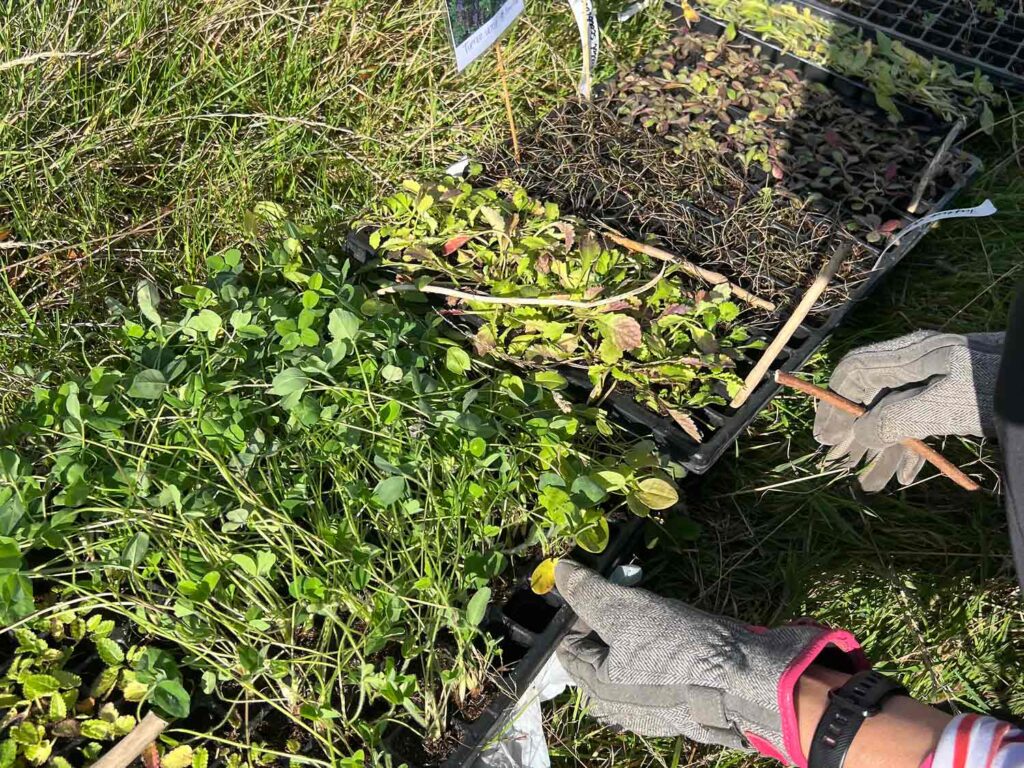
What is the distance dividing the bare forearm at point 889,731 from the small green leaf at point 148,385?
1.17 meters

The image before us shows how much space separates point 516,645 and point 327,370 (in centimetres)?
58

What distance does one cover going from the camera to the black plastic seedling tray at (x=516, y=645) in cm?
133

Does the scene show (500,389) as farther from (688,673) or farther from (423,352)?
(688,673)

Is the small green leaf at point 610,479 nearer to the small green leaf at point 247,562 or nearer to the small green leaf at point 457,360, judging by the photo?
the small green leaf at point 457,360

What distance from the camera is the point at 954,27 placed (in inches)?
116

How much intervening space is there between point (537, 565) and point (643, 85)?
1.61m

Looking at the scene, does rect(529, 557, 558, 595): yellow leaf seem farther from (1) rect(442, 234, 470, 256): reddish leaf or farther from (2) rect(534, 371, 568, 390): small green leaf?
(1) rect(442, 234, 470, 256): reddish leaf

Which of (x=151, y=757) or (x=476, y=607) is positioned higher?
(x=476, y=607)

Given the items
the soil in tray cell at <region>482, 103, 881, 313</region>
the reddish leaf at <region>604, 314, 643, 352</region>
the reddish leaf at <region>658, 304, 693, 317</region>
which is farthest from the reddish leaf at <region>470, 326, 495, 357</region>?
the soil in tray cell at <region>482, 103, 881, 313</region>

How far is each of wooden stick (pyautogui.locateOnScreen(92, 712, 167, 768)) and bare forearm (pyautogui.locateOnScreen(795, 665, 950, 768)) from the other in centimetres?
100

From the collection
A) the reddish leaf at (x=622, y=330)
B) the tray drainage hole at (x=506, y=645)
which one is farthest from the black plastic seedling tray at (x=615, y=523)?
the reddish leaf at (x=622, y=330)

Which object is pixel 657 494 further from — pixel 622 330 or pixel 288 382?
pixel 288 382

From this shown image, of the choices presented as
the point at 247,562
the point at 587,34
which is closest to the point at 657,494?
the point at 247,562

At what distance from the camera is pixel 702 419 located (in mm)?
1782
